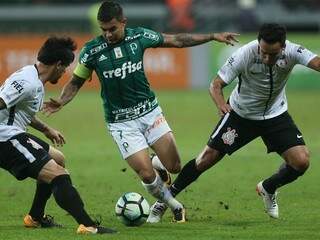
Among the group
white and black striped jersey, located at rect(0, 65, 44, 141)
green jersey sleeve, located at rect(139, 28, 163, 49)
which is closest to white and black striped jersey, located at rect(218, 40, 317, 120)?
green jersey sleeve, located at rect(139, 28, 163, 49)

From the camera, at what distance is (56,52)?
9.85 m

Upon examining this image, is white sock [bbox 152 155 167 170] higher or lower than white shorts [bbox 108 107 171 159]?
lower

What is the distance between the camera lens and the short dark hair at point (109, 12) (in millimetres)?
10422

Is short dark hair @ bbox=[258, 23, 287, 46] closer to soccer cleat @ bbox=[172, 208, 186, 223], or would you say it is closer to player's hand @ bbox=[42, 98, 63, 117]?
soccer cleat @ bbox=[172, 208, 186, 223]

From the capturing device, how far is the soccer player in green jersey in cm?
1056

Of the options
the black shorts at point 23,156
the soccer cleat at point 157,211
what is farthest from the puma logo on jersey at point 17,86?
the soccer cleat at point 157,211

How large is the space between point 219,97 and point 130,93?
98cm

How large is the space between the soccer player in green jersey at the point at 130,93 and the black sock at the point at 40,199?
816 millimetres

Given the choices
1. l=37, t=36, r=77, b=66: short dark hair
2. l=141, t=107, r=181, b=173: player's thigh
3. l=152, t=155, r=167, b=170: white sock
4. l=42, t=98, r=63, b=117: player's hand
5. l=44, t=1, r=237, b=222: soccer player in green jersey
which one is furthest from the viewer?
l=152, t=155, r=167, b=170: white sock

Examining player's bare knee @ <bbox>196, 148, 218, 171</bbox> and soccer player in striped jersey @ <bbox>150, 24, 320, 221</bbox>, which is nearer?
soccer player in striped jersey @ <bbox>150, 24, 320, 221</bbox>

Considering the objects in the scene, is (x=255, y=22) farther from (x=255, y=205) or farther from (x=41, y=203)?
(x=41, y=203)

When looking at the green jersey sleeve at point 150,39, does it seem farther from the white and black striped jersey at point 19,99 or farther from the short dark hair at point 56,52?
the white and black striped jersey at point 19,99

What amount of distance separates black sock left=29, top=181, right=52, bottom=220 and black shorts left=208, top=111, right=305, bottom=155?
6.59 feet

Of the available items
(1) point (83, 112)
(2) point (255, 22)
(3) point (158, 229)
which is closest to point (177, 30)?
(2) point (255, 22)
